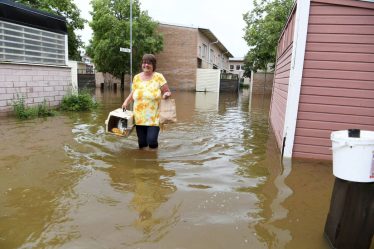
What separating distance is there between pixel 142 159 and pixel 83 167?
952 mm

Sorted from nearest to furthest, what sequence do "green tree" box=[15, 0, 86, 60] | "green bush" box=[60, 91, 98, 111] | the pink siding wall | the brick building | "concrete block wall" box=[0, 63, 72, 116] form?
the pink siding wall, "concrete block wall" box=[0, 63, 72, 116], "green bush" box=[60, 91, 98, 111], "green tree" box=[15, 0, 86, 60], the brick building

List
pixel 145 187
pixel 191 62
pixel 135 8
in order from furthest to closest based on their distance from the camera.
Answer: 1. pixel 191 62
2. pixel 135 8
3. pixel 145 187

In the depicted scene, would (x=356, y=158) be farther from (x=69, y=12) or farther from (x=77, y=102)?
(x=69, y=12)

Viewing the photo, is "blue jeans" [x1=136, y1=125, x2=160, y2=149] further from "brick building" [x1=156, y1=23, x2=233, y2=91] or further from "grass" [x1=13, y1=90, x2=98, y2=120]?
"brick building" [x1=156, y1=23, x2=233, y2=91]

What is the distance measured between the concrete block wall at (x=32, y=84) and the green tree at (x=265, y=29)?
1911 centimetres

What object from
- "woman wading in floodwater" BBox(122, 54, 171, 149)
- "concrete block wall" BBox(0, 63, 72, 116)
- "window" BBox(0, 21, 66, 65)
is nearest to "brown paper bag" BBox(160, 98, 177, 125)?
"woman wading in floodwater" BBox(122, 54, 171, 149)

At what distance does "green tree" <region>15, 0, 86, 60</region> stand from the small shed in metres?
22.9

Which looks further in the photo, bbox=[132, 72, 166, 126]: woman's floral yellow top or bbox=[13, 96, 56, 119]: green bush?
bbox=[13, 96, 56, 119]: green bush

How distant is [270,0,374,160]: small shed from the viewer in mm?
4980

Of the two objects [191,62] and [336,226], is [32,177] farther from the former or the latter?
[191,62]

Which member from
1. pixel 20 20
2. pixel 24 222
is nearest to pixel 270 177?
pixel 24 222

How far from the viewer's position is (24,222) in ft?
10.3

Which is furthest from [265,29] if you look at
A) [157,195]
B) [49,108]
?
[157,195]

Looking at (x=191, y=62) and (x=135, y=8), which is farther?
(x=191, y=62)
